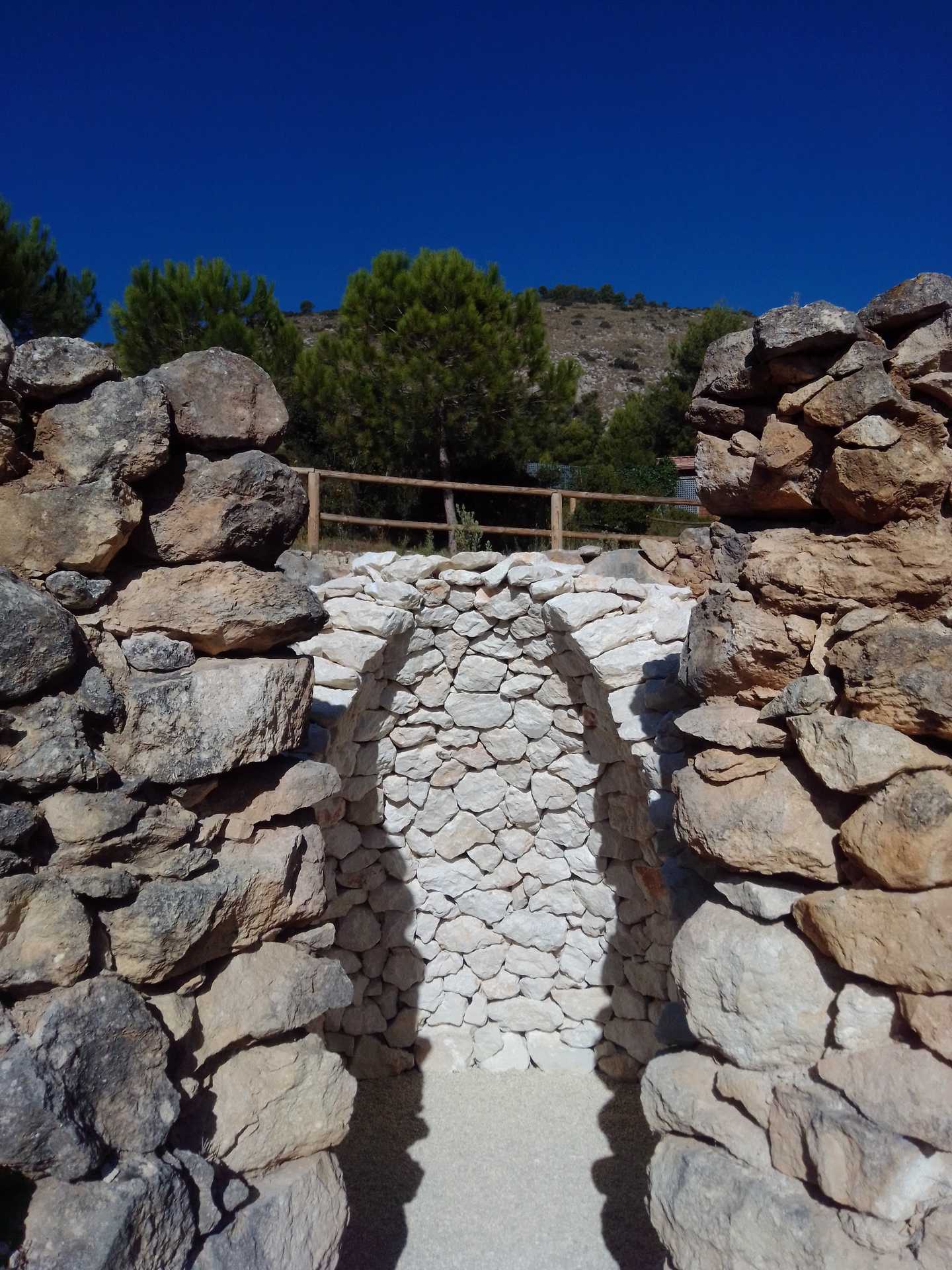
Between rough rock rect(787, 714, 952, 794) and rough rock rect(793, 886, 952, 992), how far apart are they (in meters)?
0.29

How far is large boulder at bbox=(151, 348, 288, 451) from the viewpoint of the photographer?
2527mm

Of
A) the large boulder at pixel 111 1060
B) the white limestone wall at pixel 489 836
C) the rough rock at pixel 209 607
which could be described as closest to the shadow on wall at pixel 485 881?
the white limestone wall at pixel 489 836

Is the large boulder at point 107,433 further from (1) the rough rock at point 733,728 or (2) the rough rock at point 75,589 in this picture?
(1) the rough rock at point 733,728

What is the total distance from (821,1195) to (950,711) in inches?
50.8

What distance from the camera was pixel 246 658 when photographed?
2.62 m

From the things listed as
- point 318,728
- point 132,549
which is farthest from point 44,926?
point 318,728

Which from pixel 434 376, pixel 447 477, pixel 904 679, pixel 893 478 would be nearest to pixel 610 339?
pixel 447 477

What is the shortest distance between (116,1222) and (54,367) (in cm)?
203

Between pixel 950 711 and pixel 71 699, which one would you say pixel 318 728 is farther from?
pixel 950 711

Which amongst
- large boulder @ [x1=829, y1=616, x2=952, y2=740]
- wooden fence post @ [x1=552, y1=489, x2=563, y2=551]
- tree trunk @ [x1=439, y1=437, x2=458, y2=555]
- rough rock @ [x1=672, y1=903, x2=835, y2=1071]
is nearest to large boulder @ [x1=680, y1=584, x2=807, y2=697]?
large boulder @ [x1=829, y1=616, x2=952, y2=740]

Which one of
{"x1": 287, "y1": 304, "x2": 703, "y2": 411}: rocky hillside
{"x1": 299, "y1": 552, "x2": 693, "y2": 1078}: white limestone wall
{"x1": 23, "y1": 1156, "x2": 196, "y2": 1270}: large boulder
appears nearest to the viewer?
{"x1": 23, "y1": 1156, "x2": 196, "y2": 1270}: large boulder

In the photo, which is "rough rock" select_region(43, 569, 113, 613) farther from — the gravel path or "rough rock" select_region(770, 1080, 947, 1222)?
the gravel path

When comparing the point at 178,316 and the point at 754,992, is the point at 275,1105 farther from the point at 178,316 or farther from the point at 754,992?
the point at 178,316

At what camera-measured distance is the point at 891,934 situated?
2225mm
